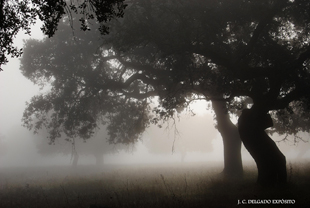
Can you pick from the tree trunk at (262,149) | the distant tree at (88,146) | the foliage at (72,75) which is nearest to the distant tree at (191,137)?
the distant tree at (88,146)

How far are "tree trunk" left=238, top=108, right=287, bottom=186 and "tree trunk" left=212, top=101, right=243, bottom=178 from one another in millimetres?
4802

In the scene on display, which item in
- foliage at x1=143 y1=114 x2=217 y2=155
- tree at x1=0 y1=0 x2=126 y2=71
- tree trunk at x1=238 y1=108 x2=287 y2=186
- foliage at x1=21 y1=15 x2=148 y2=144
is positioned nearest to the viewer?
tree at x1=0 y1=0 x2=126 y2=71

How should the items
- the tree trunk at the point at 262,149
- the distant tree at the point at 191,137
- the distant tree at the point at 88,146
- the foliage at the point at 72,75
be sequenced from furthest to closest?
the distant tree at the point at 191,137, the distant tree at the point at 88,146, the foliage at the point at 72,75, the tree trunk at the point at 262,149

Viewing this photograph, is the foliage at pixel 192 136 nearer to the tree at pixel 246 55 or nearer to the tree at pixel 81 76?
the tree at pixel 81 76

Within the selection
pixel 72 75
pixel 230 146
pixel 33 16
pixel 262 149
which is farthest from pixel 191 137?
pixel 33 16

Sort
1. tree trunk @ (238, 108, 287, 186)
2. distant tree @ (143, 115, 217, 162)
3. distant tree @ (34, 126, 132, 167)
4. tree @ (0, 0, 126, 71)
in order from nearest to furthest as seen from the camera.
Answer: tree @ (0, 0, 126, 71) → tree trunk @ (238, 108, 287, 186) → distant tree @ (34, 126, 132, 167) → distant tree @ (143, 115, 217, 162)

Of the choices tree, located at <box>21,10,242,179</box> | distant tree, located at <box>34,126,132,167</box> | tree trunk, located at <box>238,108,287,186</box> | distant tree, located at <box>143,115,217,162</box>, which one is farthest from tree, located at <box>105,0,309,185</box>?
distant tree, located at <box>143,115,217,162</box>

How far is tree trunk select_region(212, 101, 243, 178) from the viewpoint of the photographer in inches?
688

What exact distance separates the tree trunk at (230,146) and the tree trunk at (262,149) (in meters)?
4.80

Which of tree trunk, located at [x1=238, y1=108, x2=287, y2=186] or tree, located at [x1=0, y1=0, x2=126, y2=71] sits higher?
tree, located at [x1=0, y1=0, x2=126, y2=71]

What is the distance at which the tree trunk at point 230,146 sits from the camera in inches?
688

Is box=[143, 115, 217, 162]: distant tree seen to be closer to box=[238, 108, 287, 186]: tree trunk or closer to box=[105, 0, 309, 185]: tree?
box=[238, 108, 287, 186]: tree trunk

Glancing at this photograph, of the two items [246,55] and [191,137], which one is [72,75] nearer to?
[246,55]

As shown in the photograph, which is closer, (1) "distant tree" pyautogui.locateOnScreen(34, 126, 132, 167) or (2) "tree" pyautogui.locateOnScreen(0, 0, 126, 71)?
(2) "tree" pyautogui.locateOnScreen(0, 0, 126, 71)
